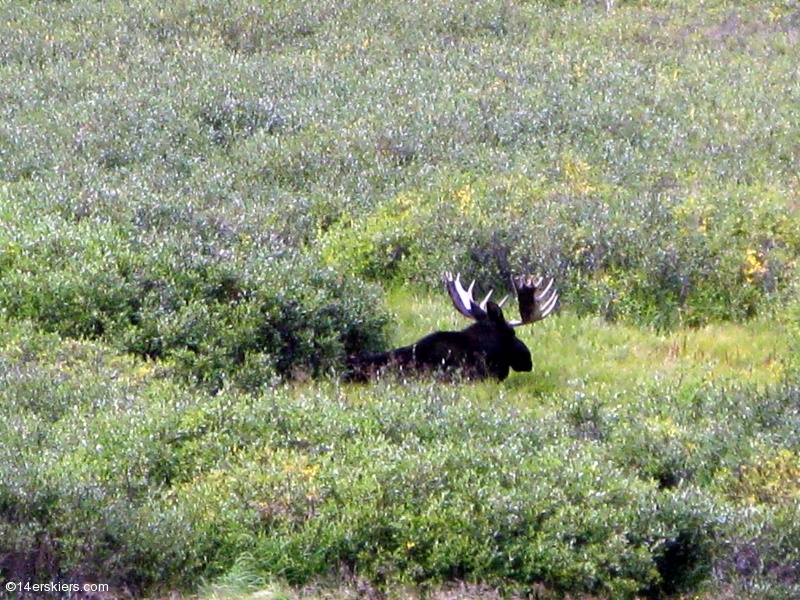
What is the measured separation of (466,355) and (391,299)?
2.66 m

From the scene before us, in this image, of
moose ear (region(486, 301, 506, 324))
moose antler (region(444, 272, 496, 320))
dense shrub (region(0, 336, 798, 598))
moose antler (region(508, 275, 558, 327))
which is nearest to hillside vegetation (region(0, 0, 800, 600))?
dense shrub (region(0, 336, 798, 598))

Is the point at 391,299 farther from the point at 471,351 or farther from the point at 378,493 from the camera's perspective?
the point at 378,493

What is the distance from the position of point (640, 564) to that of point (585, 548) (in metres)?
0.31

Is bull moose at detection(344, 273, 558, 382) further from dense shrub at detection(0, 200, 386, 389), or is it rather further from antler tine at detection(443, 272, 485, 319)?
dense shrub at detection(0, 200, 386, 389)

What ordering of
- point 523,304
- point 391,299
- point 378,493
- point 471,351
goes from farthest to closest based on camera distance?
point 391,299 < point 523,304 < point 471,351 < point 378,493

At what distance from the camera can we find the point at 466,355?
11688 mm

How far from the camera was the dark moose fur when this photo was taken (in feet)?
37.5

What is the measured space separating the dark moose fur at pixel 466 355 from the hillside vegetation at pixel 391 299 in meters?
0.23

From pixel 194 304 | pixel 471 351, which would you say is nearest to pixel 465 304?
pixel 471 351

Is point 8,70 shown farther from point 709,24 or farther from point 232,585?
point 232,585

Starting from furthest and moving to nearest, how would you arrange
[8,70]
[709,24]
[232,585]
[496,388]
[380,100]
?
[709,24], [8,70], [380,100], [496,388], [232,585]

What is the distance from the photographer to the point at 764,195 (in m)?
15.9

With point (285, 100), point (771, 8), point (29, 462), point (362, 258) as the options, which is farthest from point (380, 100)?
point (29, 462)

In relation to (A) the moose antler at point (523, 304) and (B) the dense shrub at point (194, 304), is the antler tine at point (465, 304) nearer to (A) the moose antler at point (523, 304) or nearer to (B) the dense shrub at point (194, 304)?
(A) the moose antler at point (523, 304)
